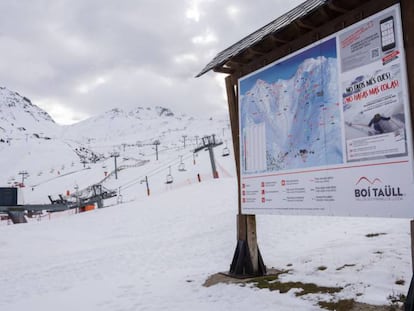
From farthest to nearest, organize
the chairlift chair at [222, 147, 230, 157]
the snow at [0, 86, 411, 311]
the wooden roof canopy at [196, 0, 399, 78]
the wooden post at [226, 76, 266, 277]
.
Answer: the chairlift chair at [222, 147, 230, 157]
the wooden post at [226, 76, 266, 277]
the snow at [0, 86, 411, 311]
the wooden roof canopy at [196, 0, 399, 78]

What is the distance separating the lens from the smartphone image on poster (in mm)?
5559

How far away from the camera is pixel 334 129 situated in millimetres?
6441

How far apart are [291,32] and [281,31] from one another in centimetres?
18

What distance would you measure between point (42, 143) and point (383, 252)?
464 ft

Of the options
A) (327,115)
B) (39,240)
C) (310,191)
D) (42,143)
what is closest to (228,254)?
(310,191)

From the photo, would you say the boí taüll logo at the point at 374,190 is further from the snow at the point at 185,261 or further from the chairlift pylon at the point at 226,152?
the chairlift pylon at the point at 226,152

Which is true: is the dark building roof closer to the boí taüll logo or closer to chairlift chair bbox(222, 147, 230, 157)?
the boí taüll logo

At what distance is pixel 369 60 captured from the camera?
231 inches

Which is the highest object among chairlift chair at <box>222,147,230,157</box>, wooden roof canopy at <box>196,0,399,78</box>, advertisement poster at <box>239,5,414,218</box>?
chairlift chair at <box>222,147,230,157</box>

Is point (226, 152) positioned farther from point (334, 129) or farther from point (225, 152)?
point (334, 129)

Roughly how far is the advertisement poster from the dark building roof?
352 millimetres

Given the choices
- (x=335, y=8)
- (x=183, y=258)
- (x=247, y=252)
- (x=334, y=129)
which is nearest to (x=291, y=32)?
(x=335, y=8)

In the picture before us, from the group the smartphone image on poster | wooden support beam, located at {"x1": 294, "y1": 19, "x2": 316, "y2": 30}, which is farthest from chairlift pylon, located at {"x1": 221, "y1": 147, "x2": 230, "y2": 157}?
the smartphone image on poster

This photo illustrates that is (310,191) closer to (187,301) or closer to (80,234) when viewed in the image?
(187,301)
